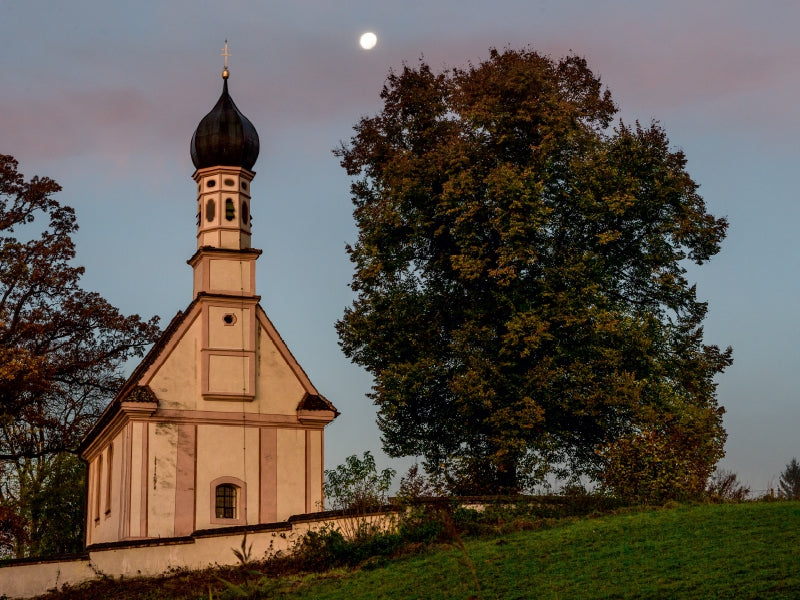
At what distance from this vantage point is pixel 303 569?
2362 centimetres

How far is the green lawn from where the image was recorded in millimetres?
15492

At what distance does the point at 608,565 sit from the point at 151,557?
13157mm

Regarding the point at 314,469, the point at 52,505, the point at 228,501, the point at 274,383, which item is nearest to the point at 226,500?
the point at 228,501

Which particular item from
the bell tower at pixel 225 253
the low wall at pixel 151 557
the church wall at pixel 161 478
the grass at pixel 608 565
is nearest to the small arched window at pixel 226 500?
the church wall at pixel 161 478

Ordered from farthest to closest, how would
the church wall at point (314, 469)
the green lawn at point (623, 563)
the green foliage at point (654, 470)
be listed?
the church wall at point (314, 469) < the green foliage at point (654, 470) < the green lawn at point (623, 563)

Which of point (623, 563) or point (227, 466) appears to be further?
point (227, 466)

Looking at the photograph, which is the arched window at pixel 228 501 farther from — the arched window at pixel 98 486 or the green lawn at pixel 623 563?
the green lawn at pixel 623 563

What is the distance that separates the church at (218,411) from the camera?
31625 mm

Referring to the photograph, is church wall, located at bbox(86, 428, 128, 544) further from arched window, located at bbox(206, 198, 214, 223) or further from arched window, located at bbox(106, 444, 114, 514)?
arched window, located at bbox(206, 198, 214, 223)

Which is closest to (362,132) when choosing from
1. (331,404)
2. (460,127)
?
(460,127)

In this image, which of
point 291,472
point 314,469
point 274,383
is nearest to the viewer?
point 291,472

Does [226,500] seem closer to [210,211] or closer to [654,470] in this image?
[210,211]

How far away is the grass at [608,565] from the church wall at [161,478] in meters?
8.22

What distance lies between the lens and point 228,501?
3244 centimetres
